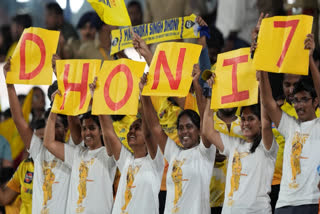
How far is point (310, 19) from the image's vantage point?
5250mm

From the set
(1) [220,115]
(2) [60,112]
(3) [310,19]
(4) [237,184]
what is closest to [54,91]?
(2) [60,112]

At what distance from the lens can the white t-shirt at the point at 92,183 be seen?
6.55 meters

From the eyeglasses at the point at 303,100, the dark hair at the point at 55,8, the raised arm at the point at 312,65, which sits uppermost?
the dark hair at the point at 55,8

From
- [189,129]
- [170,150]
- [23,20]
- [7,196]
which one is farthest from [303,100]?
[23,20]

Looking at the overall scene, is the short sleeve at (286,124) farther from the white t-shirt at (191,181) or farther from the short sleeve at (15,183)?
the short sleeve at (15,183)

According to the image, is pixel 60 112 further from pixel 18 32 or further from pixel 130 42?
pixel 18 32

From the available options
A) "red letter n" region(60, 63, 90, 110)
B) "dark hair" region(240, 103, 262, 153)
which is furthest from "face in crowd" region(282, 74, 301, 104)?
"red letter n" region(60, 63, 90, 110)

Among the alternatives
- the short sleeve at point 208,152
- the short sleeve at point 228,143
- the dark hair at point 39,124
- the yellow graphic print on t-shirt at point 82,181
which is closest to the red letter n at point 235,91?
the short sleeve at point 228,143

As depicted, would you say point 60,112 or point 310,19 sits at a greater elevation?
point 310,19

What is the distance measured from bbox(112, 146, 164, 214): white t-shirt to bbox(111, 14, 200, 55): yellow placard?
1.00 meters

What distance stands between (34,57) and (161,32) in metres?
1.15

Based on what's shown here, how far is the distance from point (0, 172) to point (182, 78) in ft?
9.02

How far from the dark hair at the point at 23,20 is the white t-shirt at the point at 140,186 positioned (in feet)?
10.2

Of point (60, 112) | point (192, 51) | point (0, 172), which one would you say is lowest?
point (0, 172)
